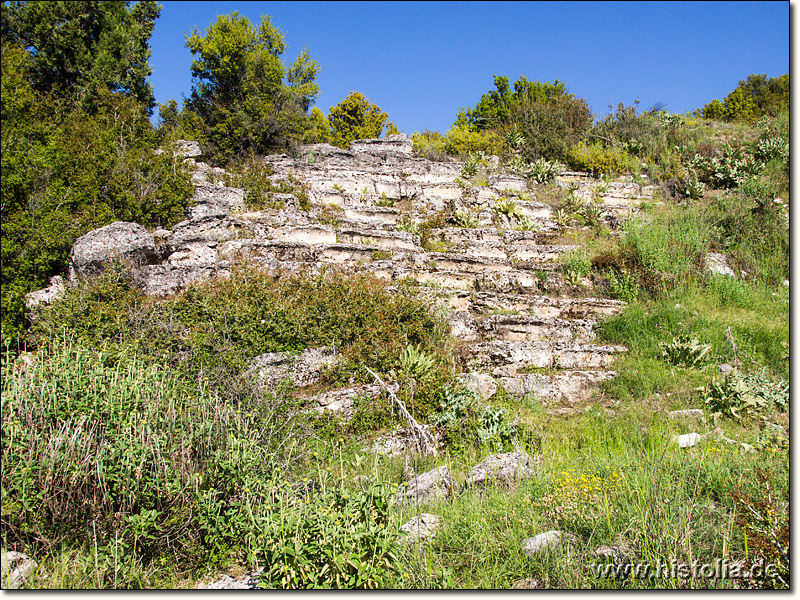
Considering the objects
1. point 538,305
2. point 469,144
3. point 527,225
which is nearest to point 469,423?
point 538,305

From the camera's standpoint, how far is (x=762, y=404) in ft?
20.3

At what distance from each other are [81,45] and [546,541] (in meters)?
23.0

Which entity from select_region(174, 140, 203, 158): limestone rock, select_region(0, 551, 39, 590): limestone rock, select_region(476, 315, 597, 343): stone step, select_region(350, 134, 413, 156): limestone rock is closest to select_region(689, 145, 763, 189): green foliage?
select_region(476, 315, 597, 343): stone step

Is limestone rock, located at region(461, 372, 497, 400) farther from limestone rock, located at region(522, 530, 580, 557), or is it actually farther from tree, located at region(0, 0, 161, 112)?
tree, located at region(0, 0, 161, 112)

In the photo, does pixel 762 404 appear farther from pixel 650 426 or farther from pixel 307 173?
pixel 307 173

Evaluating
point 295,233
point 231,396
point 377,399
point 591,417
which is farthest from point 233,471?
point 295,233

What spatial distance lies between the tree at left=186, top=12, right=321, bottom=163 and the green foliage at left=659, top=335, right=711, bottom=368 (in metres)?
14.3

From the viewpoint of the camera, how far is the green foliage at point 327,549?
9.17 feet

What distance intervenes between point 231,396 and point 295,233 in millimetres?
5876

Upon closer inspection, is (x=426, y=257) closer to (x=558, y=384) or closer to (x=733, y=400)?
(x=558, y=384)

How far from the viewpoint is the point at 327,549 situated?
9.27 ft

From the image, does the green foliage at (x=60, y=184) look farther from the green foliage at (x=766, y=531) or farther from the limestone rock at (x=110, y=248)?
the green foliage at (x=766, y=531)

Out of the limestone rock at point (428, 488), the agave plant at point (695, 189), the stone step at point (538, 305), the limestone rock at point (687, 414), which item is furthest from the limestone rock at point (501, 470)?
the agave plant at point (695, 189)

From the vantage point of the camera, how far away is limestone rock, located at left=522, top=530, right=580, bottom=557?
3.28 meters
